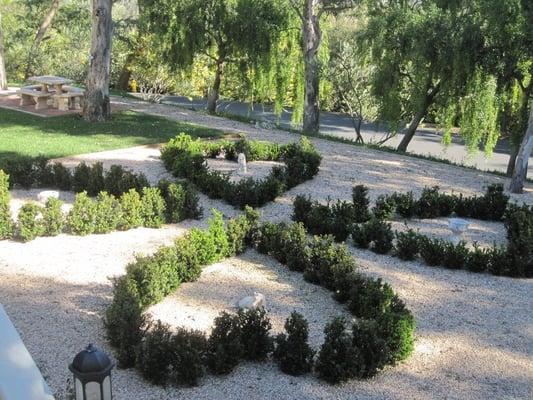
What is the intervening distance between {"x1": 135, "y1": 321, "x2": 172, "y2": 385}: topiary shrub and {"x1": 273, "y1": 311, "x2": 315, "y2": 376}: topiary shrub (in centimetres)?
93

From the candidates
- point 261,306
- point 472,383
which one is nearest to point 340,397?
point 472,383

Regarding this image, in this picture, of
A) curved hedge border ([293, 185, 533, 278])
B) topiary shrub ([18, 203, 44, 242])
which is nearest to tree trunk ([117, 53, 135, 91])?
curved hedge border ([293, 185, 533, 278])

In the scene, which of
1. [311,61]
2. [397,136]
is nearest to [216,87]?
[311,61]

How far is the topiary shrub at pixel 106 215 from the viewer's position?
27.7 feet

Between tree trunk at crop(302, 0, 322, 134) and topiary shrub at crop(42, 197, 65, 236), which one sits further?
tree trunk at crop(302, 0, 322, 134)

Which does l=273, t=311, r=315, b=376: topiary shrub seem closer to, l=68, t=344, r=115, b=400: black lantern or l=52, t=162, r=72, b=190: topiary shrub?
l=68, t=344, r=115, b=400: black lantern

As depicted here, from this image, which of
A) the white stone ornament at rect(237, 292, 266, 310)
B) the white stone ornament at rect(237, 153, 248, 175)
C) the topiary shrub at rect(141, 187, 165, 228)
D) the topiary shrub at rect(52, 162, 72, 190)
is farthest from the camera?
the white stone ornament at rect(237, 153, 248, 175)

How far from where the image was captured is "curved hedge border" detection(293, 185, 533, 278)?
309 inches

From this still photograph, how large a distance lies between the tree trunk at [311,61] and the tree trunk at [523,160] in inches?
245

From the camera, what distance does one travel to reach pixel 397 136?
93.7 feet

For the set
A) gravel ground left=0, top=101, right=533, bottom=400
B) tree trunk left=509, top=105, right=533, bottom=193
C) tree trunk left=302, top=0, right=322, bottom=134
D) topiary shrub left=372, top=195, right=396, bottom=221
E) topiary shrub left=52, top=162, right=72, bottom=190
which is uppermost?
tree trunk left=302, top=0, right=322, bottom=134

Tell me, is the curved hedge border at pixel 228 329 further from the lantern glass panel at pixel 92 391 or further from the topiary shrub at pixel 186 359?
the lantern glass panel at pixel 92 391

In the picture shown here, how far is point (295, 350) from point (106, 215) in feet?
13.3

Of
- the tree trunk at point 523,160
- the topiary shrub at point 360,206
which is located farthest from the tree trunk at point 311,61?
the topiary shrub at point 360,206
